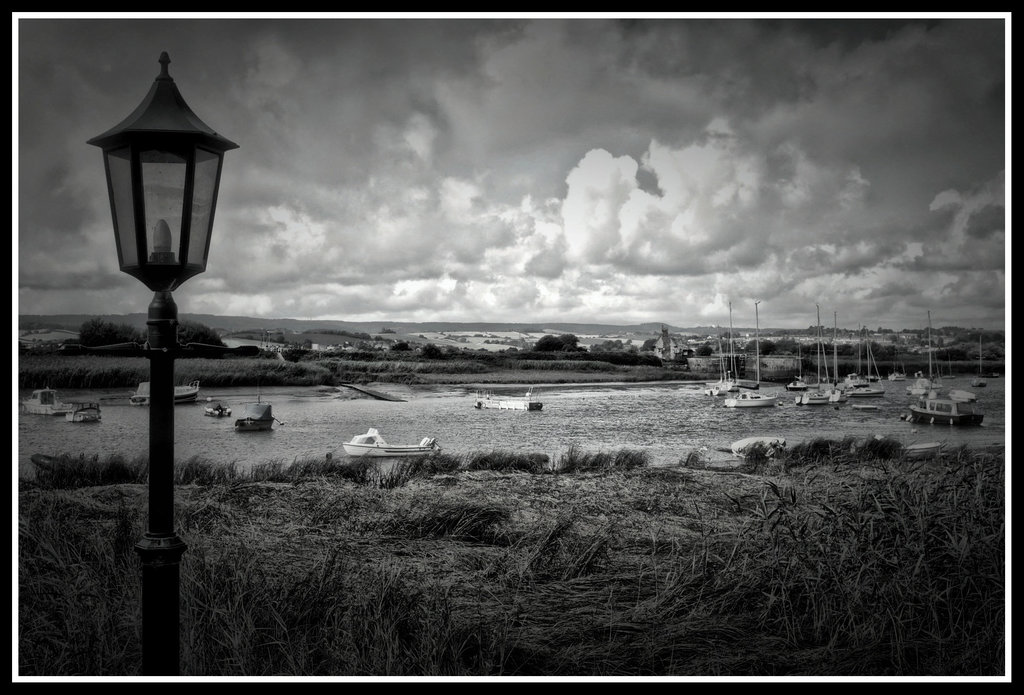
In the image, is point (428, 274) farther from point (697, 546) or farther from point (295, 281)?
point (697, 546)

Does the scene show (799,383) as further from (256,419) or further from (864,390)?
(256,419)

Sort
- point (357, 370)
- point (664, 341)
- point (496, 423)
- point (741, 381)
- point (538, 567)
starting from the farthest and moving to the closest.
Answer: point (664, 341) < point (741, 381) < point (357, 370) < point (496, 423) < point (538, 567)

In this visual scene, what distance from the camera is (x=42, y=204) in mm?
4832

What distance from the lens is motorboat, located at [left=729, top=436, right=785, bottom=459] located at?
5434mm

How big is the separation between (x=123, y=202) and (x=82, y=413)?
10.1 feet

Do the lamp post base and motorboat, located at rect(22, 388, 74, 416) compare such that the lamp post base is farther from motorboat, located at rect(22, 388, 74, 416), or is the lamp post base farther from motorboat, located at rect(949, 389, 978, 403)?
motorboat, located at rect(949, 389, 978, 403)

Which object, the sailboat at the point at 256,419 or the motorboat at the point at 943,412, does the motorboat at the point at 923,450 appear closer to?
the motorboat at the point at 943,412

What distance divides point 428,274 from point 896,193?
10.4 feet

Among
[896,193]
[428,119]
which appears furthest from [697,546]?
[428,119]

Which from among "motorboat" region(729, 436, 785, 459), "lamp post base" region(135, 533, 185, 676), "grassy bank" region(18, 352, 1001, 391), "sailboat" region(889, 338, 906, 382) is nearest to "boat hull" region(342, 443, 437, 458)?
"grassy bank" region(18, 352, 1001, 391)

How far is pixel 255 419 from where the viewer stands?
16.7 feet

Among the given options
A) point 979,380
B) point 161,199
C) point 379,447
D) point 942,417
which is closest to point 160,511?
point 161,199

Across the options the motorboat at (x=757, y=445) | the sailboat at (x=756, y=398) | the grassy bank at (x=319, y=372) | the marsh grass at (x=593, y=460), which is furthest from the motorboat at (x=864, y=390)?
the marsh grass at (x=593, y=460)

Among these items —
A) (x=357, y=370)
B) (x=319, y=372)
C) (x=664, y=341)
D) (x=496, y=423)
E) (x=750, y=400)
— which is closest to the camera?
(x=496, y=423)
